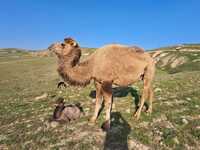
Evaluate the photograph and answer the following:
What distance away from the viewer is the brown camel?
944 cm

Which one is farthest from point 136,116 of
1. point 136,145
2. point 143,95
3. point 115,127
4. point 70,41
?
point 70,41

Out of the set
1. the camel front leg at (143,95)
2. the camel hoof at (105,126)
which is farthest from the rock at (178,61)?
the camel hoof at (105,126)

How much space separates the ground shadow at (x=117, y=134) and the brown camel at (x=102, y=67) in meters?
0.41

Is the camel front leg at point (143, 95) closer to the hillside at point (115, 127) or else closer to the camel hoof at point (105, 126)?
the hillside at point (115, 127)

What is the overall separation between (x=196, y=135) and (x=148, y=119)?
2060mm

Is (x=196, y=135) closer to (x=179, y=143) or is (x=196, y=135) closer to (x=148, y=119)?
(x=179, y=143)

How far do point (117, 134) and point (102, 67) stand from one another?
2712mm

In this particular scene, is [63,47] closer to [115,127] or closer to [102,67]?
[102,67]

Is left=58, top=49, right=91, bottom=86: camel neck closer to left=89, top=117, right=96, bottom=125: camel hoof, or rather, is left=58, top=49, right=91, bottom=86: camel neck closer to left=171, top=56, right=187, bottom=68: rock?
left=89, top=117, right=96, bottom=125: camel hoof

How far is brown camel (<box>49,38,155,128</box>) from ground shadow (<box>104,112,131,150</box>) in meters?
0.41

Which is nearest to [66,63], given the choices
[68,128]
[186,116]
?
[68,128]

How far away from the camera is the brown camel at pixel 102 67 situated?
9.44 m

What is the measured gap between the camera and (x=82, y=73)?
9680 millimetres

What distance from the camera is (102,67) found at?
948cm
